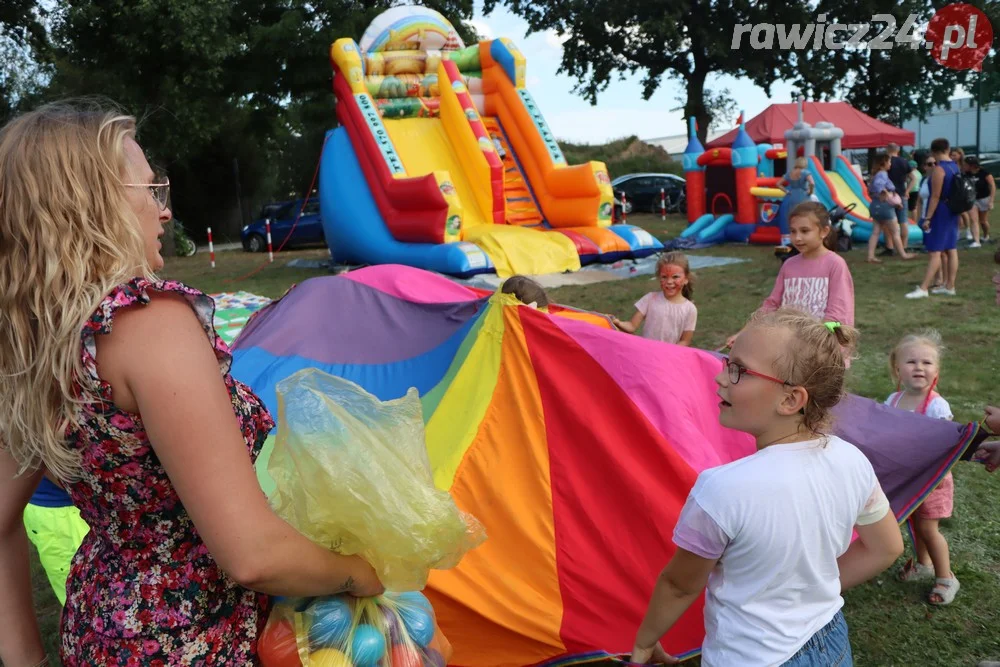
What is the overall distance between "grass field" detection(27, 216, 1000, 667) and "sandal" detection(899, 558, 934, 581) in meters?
0.05

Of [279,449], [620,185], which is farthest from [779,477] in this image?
[620,185]

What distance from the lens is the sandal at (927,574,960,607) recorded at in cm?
306

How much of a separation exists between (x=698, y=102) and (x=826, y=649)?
96.1ft

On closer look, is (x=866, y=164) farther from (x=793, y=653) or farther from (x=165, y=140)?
(x=793, y=653)

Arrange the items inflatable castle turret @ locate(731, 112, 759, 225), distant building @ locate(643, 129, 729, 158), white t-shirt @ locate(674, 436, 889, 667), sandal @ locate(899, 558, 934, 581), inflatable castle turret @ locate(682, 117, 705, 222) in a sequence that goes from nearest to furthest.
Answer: white t-shirt @ locate(674, 436, 889, 667)
sandal @ locate(899, 558, 934, 581)
inflatable castle turret @ locate(731, 112, 759, 225)
inflatable castle turret @ locate(682, 117, 705, 222)
distant building @ locate(643, 129, 729, 158)

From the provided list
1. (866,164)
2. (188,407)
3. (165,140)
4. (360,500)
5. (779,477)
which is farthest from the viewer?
(866,164)

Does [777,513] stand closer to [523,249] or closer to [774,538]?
[774,538]

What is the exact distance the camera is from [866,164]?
28.1 metres

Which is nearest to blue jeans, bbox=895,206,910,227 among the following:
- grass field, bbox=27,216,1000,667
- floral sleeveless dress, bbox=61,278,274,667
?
grass field, bbox=27,216,1000,667

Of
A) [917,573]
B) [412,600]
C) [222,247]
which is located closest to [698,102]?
[222,247]

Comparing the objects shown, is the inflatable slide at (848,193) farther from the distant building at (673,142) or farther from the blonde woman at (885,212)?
the distant building at (673,142)

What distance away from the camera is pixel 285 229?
712 inches

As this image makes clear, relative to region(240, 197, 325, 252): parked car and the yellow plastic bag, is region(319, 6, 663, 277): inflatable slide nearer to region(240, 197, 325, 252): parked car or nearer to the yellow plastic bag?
region(240, 197, 325, 252): parked car

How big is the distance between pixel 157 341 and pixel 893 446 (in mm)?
2377
